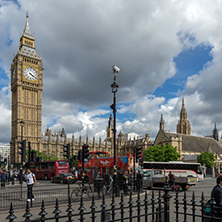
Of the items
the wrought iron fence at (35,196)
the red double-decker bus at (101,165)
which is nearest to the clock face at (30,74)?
the red double-decker bus at (101,165)

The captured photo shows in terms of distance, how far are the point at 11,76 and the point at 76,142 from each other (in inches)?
1588

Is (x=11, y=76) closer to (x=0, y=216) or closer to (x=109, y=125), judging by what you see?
(x=109, y=125)

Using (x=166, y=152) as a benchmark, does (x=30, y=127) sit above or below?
above

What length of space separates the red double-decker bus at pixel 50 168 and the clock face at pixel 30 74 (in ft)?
199

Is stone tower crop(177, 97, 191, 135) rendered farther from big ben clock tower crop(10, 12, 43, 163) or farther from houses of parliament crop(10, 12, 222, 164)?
big ben clock tower crop(10, 12, 43, 163)

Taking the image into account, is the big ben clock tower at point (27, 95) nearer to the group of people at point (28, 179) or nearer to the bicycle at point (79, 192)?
the group of people at point (28, 179)

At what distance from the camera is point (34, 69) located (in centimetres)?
9669

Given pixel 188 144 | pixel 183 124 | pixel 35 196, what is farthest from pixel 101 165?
pixel 183 124

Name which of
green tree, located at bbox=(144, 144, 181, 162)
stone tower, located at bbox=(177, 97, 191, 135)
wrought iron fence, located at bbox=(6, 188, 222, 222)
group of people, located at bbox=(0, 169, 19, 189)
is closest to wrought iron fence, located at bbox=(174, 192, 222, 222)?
wrought iron fence, located at bbox=(6, 188, 222, 222)

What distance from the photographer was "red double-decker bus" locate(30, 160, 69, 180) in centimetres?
3759

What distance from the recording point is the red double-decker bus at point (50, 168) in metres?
37.6

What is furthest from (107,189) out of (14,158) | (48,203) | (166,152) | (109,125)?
(109,125)

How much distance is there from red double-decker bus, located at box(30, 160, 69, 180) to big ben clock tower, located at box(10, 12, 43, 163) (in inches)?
2128

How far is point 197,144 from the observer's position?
311ft
